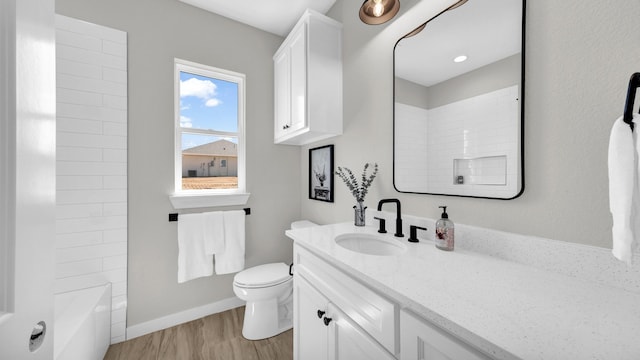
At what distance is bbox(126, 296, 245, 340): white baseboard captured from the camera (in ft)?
5.83

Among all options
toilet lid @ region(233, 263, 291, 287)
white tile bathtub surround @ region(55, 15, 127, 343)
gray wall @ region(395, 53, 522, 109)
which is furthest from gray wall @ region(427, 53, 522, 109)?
white tile bathtub surround @ region(55, 15, 127, 343)

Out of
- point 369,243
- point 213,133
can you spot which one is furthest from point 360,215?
point 213,133

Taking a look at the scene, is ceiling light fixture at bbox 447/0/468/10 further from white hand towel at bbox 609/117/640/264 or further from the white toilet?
the white toilet

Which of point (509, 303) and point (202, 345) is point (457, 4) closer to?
point (509, 303)

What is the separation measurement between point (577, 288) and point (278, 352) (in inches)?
66.1

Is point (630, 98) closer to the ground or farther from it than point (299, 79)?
closer to the ground

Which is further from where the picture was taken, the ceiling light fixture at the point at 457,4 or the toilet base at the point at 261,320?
the toilet base at the point at 261,320

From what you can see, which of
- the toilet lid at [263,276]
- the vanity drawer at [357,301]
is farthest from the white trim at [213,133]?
the vanity drawer at [357,301]

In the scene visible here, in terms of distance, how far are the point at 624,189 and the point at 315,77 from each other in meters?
1.63

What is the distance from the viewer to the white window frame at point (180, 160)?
6.35 feet

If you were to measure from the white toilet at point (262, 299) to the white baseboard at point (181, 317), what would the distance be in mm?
372

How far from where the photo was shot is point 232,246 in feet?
6.74

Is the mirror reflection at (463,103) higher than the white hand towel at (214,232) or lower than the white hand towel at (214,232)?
higher

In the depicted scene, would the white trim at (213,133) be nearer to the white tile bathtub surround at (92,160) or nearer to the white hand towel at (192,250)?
the white hand towel at (192,250)
